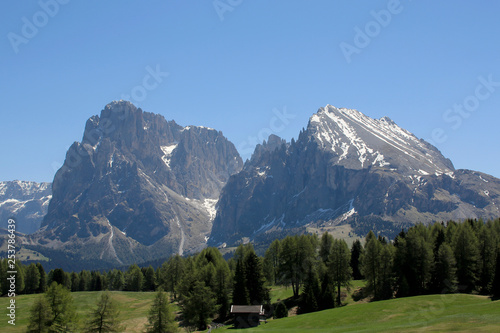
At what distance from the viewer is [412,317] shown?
189 feet

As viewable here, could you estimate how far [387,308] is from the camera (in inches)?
2625

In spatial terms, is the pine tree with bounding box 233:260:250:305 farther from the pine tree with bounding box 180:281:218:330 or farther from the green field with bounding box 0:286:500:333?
the green field with bounding box 0:286:500:333

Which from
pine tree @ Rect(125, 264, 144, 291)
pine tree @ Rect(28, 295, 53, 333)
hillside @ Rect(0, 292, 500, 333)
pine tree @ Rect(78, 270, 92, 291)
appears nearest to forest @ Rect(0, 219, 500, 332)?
pine tree @ Rect(28, 295, 53, 333)

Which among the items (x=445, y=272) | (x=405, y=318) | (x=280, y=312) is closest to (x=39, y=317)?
(x=280, y=312)

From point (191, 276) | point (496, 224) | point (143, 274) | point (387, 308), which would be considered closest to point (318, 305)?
point (387, 308)

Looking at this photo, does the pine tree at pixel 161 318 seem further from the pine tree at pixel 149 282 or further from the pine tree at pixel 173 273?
the pine tree at pixel 149 282

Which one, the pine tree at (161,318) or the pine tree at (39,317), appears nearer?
the pine tree at (39,317)

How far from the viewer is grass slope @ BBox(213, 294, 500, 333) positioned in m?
45.6

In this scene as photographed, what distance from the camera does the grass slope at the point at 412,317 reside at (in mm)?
45594

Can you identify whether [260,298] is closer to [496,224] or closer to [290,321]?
[290,321]

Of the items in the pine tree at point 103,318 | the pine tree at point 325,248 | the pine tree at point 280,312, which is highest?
the pine tree at point 325,248

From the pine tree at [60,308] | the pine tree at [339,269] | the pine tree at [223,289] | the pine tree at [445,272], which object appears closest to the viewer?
the pine tree at [60,308]

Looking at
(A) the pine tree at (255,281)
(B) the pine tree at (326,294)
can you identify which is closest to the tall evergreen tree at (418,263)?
(B) the pine tree at (326,294)

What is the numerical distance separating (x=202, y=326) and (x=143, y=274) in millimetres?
92949
